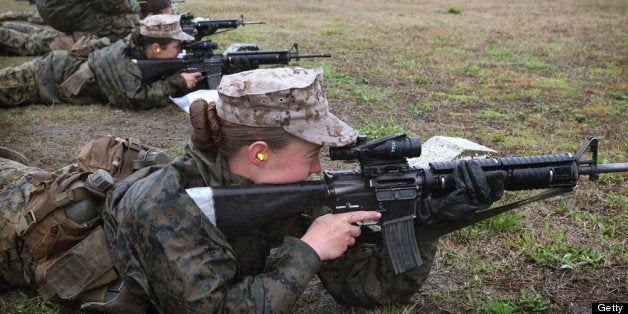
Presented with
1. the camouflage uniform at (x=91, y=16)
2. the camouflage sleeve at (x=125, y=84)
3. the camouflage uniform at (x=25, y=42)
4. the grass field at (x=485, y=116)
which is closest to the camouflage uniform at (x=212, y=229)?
the grass field at (x=485, y=116)

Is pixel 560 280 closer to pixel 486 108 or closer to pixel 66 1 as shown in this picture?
pixel 486 108

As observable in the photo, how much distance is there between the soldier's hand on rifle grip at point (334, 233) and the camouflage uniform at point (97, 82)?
5494 millimetres

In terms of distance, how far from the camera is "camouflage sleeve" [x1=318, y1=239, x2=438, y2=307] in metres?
3.25

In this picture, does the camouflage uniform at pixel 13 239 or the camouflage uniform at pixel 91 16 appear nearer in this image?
the camouflage uniform at pixel 13 239

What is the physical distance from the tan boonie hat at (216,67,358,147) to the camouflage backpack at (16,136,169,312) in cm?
101

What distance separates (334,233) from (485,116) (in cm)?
535

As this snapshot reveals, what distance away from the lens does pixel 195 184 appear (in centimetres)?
283

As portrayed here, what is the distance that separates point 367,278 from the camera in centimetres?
328

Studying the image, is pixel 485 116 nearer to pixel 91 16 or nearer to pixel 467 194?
pixel 467 194

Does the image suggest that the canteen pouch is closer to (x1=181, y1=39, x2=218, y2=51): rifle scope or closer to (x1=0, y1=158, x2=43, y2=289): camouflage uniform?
(x1=0, y1=158, x2=43, y2=289): camouflage uniform

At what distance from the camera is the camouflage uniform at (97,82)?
762 centimetres

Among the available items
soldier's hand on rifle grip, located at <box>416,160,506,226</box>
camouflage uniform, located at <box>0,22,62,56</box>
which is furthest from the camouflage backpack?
camouflage uniform, located at <box>0,22,62,56</box>

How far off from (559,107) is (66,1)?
8543mm

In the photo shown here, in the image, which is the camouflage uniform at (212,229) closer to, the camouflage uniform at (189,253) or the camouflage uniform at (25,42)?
the camouflage uniform at (189,253)
